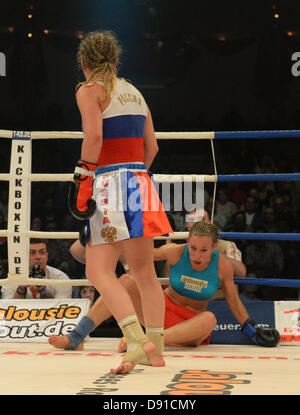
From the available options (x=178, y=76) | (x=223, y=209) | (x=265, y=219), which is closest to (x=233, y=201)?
(x=223, y=209)

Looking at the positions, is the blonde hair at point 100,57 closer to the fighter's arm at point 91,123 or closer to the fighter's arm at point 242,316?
the fighter's arm at point 91,123

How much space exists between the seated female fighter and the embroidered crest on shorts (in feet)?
2.27

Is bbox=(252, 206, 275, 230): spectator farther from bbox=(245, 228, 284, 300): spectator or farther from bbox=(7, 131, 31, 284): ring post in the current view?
bbox=(7, 131, 31, 284): ring post

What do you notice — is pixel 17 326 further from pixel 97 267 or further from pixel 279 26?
pixel 279 26

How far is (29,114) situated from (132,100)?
4.60m

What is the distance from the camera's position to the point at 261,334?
2.88 m

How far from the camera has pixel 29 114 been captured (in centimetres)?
655

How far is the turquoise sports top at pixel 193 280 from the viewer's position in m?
2.86

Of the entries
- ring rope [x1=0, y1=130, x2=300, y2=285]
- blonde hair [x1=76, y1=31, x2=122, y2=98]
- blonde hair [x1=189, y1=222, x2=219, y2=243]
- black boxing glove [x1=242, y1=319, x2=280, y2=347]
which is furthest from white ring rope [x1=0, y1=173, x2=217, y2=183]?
blonde hair [x1=76, y1=31, x2=122, y2=98]

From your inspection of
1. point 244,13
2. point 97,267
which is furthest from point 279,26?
point 97,267

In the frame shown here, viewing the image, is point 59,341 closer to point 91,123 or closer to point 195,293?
point 195,293

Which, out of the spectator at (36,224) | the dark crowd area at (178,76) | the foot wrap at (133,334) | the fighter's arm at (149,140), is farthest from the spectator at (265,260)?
the foot wrap at (133,334)

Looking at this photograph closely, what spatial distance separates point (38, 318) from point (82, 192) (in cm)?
115

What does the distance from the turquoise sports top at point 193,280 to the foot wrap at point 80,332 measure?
0.44 m
